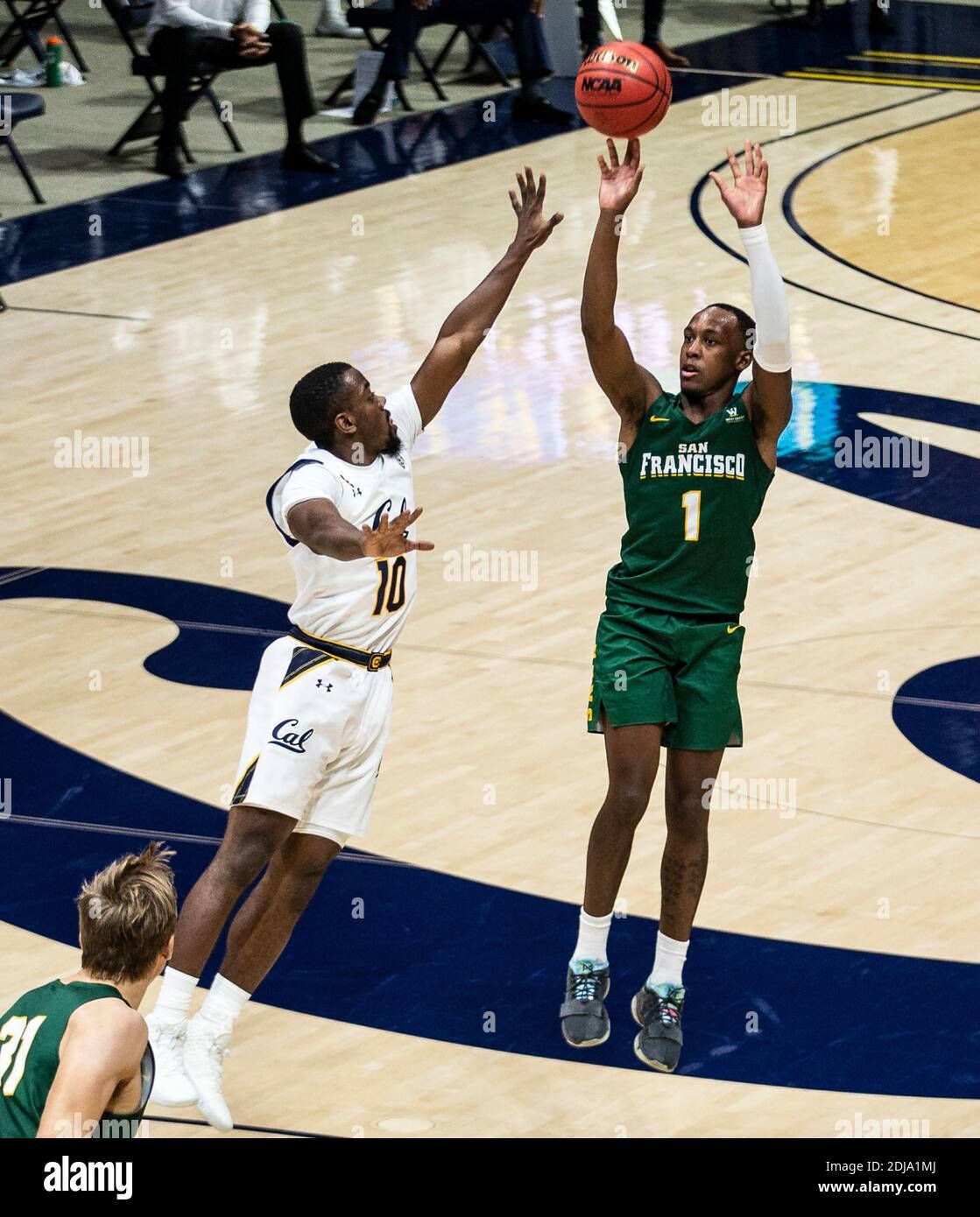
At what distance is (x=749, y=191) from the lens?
Result: 5633 millimetres

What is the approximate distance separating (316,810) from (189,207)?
395 inches

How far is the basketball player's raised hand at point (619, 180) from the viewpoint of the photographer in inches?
224

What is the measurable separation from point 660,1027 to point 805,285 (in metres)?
8.18

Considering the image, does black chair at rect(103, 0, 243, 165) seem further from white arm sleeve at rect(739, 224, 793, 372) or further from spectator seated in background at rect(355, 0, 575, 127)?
white arm sleeve at rect(739, 224, 793, 372)

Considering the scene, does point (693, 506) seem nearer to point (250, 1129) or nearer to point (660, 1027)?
point (660, 1027)

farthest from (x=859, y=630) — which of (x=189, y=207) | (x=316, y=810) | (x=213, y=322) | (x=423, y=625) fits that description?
(x=189, y=207)

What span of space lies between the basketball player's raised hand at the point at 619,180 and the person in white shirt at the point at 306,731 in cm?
81

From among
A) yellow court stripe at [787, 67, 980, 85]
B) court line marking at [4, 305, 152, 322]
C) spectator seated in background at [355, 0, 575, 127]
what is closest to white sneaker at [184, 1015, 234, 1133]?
court line marking at [4, 305, 152, 322]

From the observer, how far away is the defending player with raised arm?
12.1 ft

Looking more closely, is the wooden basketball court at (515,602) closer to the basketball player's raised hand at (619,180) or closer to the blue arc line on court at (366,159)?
the blue arc line on court at (366,159)

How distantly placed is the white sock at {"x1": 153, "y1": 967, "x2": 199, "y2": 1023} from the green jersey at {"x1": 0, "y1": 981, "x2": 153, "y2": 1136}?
1.54 meters

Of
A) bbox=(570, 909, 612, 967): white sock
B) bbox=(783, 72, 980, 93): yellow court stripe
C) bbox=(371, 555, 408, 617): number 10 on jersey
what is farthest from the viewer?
bbox=(783, 72, 980, 93): yellow court stripe

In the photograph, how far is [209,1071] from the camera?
5.47 metres

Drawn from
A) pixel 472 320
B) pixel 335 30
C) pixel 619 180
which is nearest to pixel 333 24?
pixel 335 30
